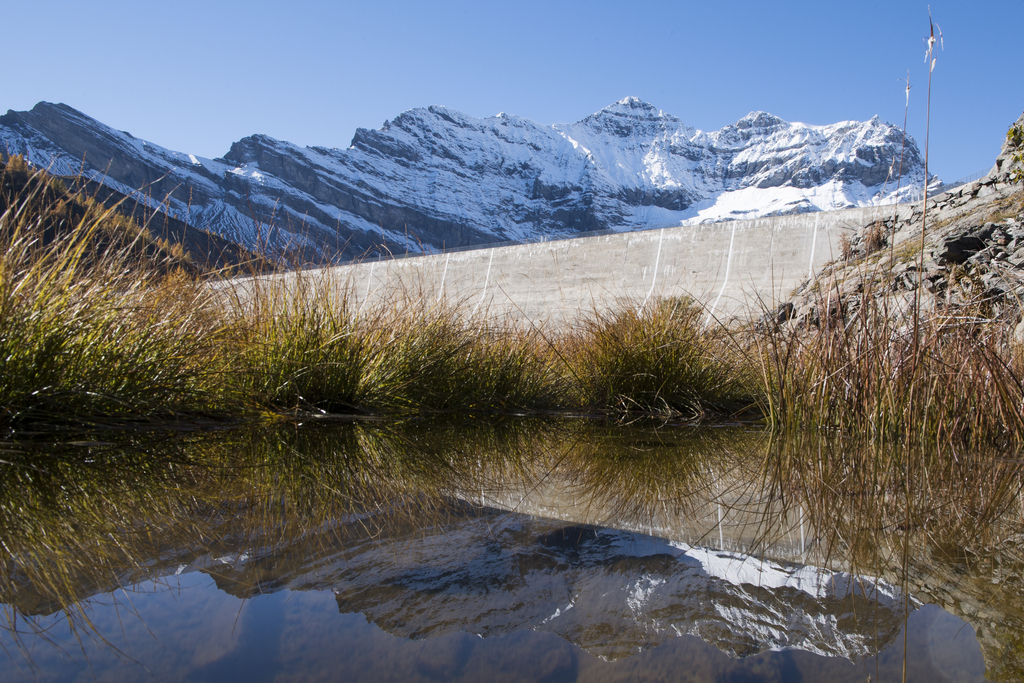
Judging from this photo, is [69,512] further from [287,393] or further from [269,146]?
[269,146]

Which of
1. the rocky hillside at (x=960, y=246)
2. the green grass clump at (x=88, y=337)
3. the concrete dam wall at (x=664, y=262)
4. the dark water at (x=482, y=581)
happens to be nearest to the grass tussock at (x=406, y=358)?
the green grass clump at (x=88, y=337)

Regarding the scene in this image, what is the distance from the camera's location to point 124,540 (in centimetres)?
93

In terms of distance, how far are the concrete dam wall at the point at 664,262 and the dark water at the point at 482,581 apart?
8.14 metres

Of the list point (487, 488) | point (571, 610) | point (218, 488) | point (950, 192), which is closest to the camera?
point (571, 610)

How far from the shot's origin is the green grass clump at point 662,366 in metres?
2.90

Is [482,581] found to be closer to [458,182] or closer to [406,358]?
[406,358]

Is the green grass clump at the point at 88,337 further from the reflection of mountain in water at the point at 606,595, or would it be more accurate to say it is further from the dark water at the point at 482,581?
the reflection of mountain in water at the point at 606,595

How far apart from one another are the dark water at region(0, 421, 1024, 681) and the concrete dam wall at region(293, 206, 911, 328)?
8.14 metres

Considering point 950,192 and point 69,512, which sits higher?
point 950,192

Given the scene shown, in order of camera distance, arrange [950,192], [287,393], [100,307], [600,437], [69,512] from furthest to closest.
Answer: [950,192], [287,393], [600,437], [100,307], [69,512]

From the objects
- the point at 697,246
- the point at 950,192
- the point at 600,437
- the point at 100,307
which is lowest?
the point at 600,437

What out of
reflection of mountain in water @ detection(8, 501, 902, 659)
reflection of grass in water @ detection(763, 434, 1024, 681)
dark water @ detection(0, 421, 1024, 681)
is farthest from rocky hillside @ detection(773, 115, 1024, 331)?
reflection of mountain in water @ detection(8, 501, 902, 659)

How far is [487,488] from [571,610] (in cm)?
64

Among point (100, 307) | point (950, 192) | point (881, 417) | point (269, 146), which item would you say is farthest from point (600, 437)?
point (269, 146)
